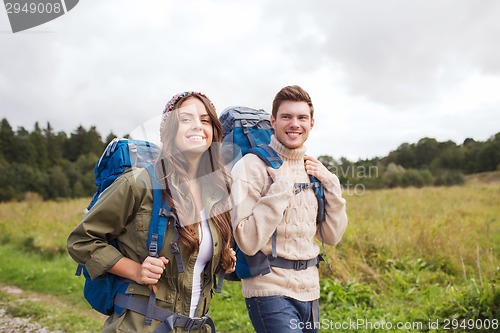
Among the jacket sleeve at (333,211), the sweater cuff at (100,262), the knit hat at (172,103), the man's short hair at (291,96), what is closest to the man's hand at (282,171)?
the jacket sleeve at (333,211)

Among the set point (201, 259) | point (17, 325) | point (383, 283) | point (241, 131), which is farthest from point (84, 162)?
point (201, 259)

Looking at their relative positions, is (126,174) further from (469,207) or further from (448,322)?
(469,207)

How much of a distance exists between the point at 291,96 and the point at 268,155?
1.42ft

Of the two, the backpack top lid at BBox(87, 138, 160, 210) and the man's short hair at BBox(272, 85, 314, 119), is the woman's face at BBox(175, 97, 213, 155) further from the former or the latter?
the man's short hair at BBox(272, 85, 314, 119)

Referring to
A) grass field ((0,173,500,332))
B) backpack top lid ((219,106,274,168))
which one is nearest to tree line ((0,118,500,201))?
grass field ((0,173,500,332))

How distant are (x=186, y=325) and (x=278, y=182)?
3.28 ft

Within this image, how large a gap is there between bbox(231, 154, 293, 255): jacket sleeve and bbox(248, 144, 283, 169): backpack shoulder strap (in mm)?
84

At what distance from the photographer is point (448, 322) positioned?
4.79 metres

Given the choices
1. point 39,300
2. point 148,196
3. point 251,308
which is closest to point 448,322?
point 251,308

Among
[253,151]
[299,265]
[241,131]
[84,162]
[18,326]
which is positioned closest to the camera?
[299,265]

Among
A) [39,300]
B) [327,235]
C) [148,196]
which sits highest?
[148,196]

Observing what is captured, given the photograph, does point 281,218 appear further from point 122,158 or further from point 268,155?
point 122,158

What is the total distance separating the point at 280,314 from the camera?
2596mm

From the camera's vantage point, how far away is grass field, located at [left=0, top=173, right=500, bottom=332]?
16.1ft
